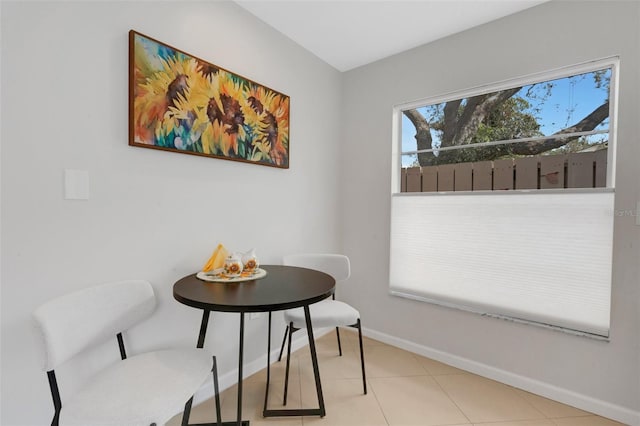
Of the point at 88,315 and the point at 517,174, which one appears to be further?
the point at 517,174

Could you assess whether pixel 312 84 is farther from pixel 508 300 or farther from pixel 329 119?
pixel 508 300

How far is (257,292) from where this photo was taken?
1368 millimetres

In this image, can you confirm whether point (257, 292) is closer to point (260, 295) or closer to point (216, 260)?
point (260, 295)

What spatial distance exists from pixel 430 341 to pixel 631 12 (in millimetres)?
2436

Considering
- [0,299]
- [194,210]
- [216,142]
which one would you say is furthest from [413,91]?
[0,299]

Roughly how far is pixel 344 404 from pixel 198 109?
199cm

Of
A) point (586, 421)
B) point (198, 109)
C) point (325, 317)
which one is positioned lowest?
point (586, 421)

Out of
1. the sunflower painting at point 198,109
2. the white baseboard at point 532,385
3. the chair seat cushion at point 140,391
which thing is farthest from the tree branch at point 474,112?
the chair seat cushion at point 140,391

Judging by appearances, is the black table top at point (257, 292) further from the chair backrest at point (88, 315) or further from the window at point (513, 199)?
the window at point (513, 199)

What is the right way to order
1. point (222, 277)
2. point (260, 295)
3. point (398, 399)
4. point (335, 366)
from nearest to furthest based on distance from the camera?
point (260, 295)
point (222, 277)
point (398, 399)
point (335, 366)

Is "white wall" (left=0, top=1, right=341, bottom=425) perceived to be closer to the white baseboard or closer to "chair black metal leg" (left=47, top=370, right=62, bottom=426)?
"chair black metal leg" (left=47, top=370, right=62, bottom=426)

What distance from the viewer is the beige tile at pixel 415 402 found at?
65.5 inches

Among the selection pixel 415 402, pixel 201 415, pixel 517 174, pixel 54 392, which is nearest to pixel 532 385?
pixel 415 402

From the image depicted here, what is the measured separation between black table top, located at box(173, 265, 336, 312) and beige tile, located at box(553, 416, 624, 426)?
1565 mm
